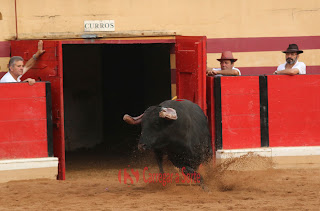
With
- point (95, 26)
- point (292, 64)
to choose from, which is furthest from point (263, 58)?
point (95, 26)

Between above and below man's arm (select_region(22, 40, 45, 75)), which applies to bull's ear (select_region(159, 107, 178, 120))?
below

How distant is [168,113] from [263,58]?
3.27 m

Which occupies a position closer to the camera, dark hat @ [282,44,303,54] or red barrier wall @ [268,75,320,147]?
dark hat @ [282,44,303,54]

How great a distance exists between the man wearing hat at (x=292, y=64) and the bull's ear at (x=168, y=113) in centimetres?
257

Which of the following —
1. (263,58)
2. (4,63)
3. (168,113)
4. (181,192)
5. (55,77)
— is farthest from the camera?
(263,58)

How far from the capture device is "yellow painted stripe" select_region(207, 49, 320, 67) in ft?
36.6

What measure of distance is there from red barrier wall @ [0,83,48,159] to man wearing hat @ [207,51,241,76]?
2465 mm

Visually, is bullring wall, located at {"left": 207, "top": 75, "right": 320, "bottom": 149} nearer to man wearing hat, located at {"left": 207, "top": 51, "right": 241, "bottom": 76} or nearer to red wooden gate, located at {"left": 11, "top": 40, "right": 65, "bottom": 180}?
man wearing hat, located at {"left": 207, "top": 51, "right": 241, "bottom": 76}

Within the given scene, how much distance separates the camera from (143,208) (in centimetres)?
760

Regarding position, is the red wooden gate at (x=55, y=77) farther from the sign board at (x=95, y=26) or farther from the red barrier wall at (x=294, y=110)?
the red barrier wall at (x=294, y=110)

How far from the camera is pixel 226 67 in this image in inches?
411

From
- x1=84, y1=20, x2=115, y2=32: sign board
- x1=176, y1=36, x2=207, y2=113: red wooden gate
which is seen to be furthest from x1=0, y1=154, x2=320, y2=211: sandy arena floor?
x1=84, y1=20, x2=115, y2=32: sign board

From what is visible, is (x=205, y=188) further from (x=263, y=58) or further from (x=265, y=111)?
(x=263, y=58)

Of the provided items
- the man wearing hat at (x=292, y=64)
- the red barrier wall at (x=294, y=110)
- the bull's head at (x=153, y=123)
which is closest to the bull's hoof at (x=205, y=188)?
the bull's head at (x=153, y=123)
